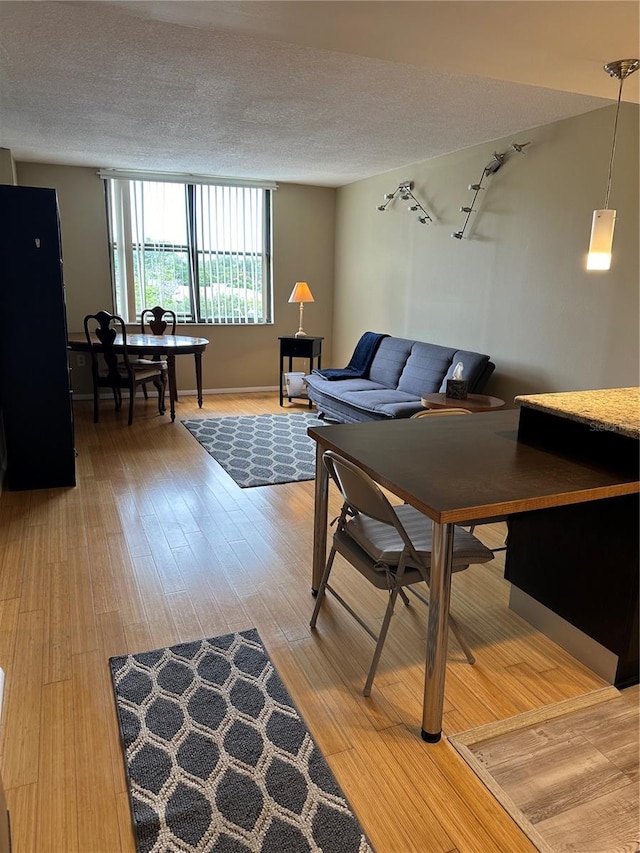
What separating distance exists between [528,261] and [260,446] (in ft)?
8.51

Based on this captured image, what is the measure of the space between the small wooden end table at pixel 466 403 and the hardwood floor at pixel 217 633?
2.93ft

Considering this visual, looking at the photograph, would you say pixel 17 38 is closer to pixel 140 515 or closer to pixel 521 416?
pixel 140 515

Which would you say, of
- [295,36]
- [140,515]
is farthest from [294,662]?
[295,36]

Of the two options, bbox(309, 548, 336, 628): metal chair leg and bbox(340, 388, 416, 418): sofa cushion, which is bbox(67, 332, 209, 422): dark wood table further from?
bbox(309, 548, 336, 628): metal chair leg

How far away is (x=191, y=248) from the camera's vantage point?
665 centimetres

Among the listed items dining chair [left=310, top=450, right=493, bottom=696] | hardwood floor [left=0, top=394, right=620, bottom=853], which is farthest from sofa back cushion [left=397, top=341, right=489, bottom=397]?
dining chair [left=310, top=450, right=493, bottom=696]

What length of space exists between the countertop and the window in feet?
17.2

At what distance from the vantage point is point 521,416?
2312mm

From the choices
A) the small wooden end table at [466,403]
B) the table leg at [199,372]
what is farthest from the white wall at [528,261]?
the table leg at [199,372]

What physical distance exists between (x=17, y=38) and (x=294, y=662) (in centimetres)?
305

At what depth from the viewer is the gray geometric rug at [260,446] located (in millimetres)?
4305

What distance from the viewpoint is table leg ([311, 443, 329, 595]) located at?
2.38 m

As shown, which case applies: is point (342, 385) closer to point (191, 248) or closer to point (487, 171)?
point (487, 171)

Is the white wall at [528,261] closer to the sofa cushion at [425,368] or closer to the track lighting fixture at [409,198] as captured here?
the track lighting fixture at [409,198]
